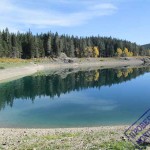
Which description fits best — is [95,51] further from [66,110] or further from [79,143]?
[79,143]

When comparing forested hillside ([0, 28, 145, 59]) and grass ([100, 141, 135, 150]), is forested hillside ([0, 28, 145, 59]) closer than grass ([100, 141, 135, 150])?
No

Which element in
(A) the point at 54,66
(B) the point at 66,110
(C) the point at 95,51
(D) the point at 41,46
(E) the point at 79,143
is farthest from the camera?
(C) the point at 95,51

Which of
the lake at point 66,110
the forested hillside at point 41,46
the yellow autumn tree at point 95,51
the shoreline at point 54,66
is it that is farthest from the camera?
the yellow autumn tree at point 95,51

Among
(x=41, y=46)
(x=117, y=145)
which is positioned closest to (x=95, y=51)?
(x=41, y=46)

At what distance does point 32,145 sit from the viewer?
18359 mm

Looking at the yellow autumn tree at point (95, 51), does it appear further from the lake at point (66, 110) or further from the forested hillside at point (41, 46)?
the lake at point (66, 110)

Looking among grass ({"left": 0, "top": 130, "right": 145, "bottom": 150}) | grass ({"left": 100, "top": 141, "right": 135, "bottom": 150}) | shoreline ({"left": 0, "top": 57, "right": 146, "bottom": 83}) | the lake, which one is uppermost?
shoreline ({"left": 0, "top": 57, "right": 146, "bottom": 83})

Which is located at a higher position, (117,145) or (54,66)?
(54,66)

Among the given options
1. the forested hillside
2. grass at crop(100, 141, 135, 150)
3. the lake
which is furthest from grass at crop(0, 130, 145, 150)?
the forested hillside

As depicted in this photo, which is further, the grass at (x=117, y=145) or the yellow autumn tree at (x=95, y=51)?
the yellow autumn tree at (x=95, y=51)

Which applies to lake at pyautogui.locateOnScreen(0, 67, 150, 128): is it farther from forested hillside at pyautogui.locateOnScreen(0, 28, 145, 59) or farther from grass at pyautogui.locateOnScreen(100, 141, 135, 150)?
forested hillside at pyautogui.locateOnScreen(0, 28, 145, 59)

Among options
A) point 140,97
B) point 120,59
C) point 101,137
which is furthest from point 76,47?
point 101,137

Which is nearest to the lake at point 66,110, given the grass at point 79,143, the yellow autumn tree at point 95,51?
the grass at point 79,143

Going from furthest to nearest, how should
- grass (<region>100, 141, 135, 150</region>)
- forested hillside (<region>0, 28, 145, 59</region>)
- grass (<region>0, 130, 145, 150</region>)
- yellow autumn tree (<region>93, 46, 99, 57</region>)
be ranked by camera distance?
yellow autumn tree (<region>93, 46, 99, 57</region>), forested hillside (<region>0, 28, 145, 59</region>), grass (<region>0, 130, 145, 150</region>), grass (<region>100, 141, 135, 150</region>)
